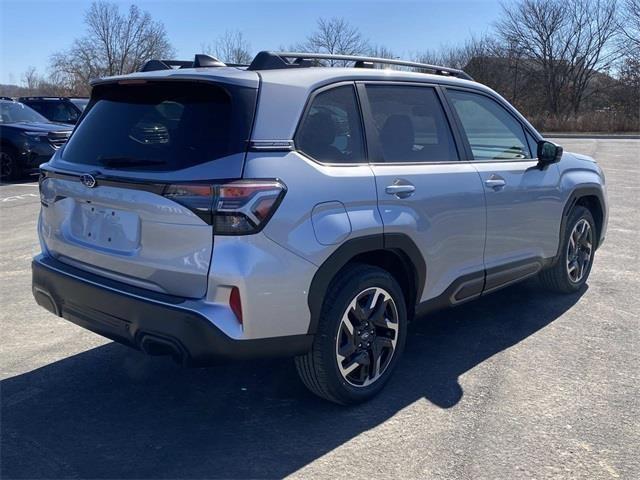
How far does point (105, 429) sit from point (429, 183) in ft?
7.48

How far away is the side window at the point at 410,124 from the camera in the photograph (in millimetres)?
3740

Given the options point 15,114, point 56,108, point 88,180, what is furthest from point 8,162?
point 88,180

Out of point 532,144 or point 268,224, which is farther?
point 532,144

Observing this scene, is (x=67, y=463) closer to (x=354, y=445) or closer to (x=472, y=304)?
(x=354, y=445)

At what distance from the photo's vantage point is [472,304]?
18.0ft

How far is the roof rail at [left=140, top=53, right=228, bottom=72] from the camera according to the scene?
3689 mm

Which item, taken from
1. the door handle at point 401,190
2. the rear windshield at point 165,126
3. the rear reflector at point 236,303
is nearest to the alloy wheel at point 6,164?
the rear windshield at point 165,126

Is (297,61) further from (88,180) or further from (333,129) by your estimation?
(88,180)

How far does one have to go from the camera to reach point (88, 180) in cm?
329

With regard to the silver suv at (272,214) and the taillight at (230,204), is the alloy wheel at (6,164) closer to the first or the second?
the silver suv at (272,214)

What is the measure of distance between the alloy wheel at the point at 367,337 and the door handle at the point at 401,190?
549mm

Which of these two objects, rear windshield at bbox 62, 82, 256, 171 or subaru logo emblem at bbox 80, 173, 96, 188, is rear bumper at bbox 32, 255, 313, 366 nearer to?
subaru logo emblem at bbox 80, 173, 96, 188

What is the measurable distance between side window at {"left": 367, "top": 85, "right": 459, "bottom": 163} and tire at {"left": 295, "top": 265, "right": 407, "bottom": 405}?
754 mm

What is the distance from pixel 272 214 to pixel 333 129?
29.1 inches
